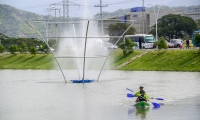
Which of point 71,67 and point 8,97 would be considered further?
→ point 71,67

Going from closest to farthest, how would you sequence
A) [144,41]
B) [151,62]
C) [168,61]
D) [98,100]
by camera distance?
[98,100] → [168,61] → [151,62] → [144,41]

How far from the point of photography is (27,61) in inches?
3856

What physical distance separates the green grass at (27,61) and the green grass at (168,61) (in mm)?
19204

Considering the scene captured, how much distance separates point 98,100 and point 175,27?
95.0 metres

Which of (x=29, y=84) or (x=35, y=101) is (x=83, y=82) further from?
(x=35, y=101)

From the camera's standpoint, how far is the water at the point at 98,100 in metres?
32.5

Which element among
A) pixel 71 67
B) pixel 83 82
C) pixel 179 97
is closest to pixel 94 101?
pixel 179 97

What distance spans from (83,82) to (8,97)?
10.4 meters

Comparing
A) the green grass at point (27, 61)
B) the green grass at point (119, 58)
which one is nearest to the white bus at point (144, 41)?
the green grass at point (119, 58)

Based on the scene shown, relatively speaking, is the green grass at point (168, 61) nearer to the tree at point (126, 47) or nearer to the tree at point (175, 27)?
the tree at point (126, 47)

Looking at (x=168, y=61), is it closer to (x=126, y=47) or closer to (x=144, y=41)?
(x=126, y=47)

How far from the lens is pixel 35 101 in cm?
4066

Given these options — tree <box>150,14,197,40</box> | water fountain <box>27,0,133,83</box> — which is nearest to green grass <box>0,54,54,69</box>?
water fountain <box>27,0,133,83</box>

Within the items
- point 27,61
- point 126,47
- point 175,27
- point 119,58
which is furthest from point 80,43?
point 175,27
